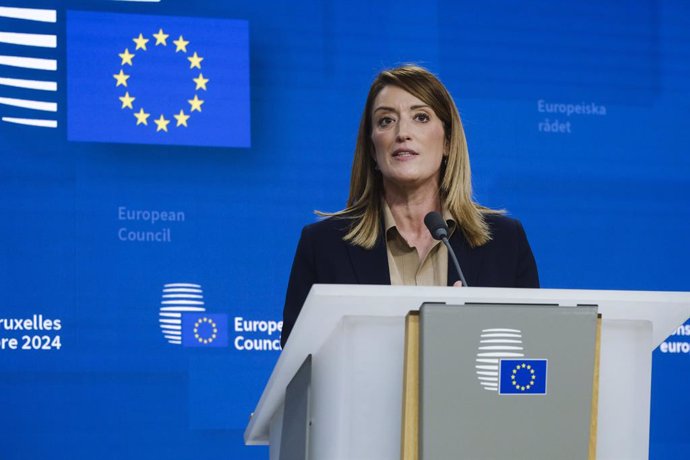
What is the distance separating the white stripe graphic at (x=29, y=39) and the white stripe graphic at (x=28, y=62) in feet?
0.18

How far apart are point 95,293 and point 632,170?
2.15 meters

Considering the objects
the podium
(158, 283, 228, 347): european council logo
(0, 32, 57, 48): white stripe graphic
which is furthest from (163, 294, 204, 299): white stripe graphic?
the podium

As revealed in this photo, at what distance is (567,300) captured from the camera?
46.5 inches

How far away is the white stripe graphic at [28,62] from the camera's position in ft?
10.6

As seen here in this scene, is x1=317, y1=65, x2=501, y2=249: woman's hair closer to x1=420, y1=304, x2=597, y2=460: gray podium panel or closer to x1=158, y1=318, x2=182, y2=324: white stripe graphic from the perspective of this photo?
x1=420, y1=304, x2=597, y2=460: gray podium panel

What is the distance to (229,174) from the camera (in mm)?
3369

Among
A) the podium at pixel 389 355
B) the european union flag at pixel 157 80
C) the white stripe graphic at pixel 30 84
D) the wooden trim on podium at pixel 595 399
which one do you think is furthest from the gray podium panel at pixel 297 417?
the white stripe graphic at pixel 30 84

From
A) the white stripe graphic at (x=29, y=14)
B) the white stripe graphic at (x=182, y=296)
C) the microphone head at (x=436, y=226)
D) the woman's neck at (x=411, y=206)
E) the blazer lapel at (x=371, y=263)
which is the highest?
the white stripe graphic at (x=29, y=14)

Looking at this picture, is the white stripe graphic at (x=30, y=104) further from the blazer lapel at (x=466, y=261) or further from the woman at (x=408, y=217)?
the blazer lapel at (x=466, y=261)

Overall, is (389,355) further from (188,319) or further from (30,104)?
(30,104)

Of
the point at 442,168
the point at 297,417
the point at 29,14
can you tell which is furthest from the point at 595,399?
the point at 29,14

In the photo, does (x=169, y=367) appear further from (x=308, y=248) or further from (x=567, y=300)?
(x=567, y=300)

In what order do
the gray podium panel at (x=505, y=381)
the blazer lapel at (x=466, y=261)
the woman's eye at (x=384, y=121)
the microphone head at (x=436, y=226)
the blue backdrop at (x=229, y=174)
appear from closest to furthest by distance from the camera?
the gray podium panel at (x=505, y=381), the microphone head at (x=436, y=226), the blazer lapel at (x=466, y=261), the woman's eye at (x=384, y=121), the blue backdrop at (x=229, y=174)

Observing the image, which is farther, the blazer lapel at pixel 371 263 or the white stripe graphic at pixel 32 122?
the white stripe graphic at pixel 32 122
